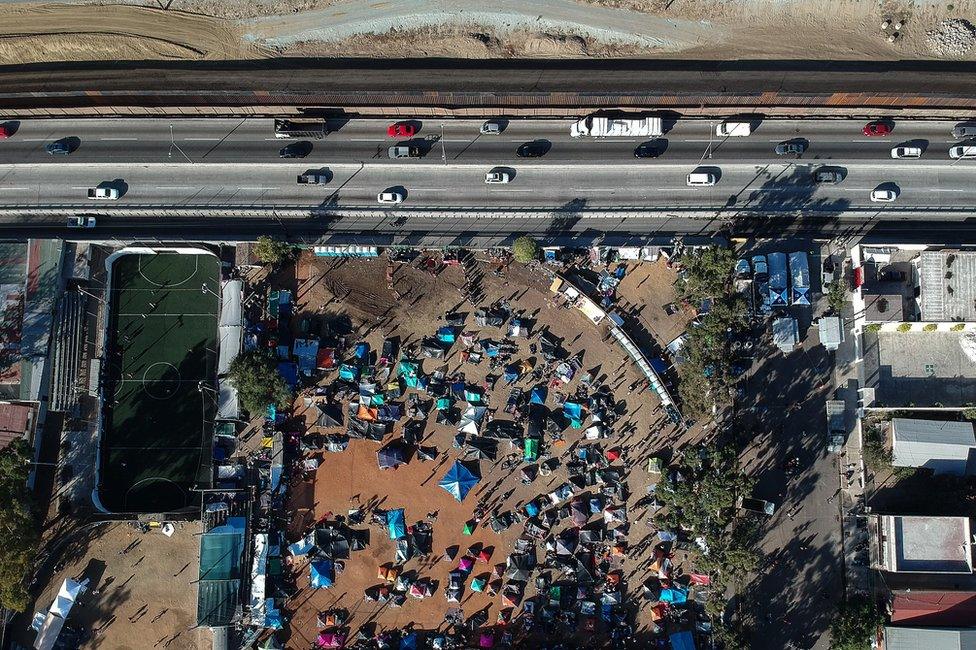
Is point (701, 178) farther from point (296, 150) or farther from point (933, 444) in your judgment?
point (296, 150)

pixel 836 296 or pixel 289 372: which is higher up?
pixel 836 296

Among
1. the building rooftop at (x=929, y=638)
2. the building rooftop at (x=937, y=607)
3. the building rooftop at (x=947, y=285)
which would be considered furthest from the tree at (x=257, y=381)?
the building rooftop at (x=947, y=285)

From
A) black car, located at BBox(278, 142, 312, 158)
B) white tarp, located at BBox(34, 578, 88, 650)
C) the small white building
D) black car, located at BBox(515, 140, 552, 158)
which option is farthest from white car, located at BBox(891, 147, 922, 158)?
white tarp, located at BBox(34, 578, 88, 650)

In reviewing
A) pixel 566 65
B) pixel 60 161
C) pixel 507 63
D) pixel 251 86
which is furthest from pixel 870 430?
pixel 60 161

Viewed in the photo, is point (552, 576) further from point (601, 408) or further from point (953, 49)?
point (953, 49)

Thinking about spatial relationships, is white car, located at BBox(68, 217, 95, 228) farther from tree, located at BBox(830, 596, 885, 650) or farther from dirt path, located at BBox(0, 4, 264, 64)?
tree, located at BBox(830, 596, 885, 650)

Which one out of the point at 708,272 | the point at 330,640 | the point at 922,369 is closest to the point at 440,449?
the point at 330,640

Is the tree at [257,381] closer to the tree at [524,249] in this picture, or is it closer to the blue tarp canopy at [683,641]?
the tree at [524,249]
